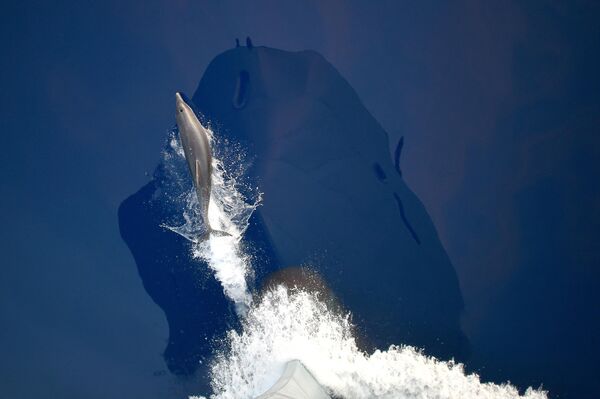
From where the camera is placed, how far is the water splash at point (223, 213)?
18.7 ft

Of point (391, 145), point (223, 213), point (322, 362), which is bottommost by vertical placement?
point (322, 362)

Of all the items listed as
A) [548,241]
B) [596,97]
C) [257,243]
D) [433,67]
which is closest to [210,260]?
[257,243]

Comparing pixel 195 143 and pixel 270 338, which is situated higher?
pixel 195 143

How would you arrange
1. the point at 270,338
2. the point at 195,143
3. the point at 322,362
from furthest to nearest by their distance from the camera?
the point at 270,338 → the point at 322,362 → the point at 195,143

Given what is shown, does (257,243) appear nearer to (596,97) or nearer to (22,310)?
(22,310)

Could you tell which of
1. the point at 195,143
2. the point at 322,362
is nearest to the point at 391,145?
the point at 195,143

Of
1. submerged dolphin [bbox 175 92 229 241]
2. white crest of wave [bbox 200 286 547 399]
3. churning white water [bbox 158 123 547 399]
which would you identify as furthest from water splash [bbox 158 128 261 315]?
submerged dolphin [bbox 175 92 229 241]

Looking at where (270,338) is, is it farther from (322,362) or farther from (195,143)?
(195,143)

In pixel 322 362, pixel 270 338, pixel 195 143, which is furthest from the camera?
pixel 270 338

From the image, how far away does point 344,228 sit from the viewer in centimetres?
584

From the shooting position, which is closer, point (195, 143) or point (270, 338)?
point (195, 143)

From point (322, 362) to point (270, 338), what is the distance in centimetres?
83

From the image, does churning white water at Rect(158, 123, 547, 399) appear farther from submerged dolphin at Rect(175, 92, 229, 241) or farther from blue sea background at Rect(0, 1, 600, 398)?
submerged dolphin at Rect(175, 92, 229, 241)

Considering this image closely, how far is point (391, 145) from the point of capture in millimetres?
5777
